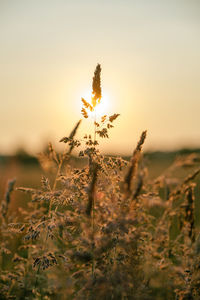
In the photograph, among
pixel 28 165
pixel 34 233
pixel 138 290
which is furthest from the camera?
pixel 28 165

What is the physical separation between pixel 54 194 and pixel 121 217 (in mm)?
1083

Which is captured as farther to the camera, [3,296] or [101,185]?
[3,296]

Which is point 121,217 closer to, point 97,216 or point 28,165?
point 97,216

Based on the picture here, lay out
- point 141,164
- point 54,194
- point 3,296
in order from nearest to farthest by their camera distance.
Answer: point 141,164, point 54,194, point 3,296

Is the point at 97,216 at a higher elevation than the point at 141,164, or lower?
lower

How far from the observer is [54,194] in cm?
362

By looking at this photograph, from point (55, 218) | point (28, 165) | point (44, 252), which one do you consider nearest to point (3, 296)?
point (44, 252)

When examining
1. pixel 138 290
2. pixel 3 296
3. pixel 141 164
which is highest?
pixel 141 164

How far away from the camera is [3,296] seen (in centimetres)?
387

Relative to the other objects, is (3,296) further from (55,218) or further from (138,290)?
(138,290)

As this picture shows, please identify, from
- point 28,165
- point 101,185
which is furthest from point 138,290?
point 28,165

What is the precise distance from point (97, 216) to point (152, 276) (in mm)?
691

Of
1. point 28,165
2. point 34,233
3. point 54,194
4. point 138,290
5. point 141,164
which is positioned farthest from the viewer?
point 28,165

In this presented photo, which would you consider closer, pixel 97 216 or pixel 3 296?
pixel 97 216
